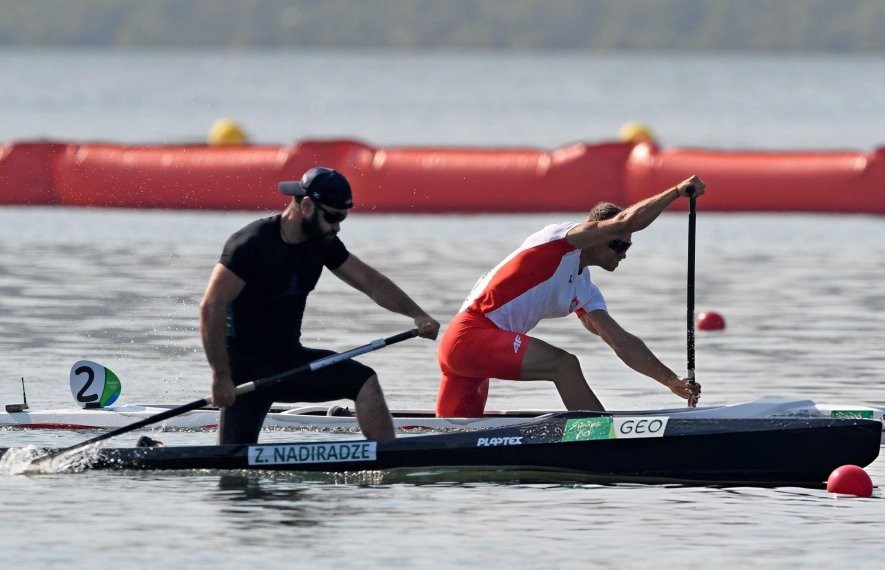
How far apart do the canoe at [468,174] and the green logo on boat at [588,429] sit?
13.0 meters

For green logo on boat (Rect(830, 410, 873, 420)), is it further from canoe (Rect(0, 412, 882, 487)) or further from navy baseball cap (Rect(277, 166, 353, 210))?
navy baseball cap (Rect(277, 166, 353, 210))

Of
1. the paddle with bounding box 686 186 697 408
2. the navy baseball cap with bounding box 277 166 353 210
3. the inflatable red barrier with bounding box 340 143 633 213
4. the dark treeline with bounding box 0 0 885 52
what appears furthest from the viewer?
the dark treeline with bounding box 0 0 885 52

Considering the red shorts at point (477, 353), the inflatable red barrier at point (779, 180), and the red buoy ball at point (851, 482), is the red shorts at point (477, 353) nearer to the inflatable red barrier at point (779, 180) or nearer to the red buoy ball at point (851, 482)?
the red buoy ball at point (851, 482)

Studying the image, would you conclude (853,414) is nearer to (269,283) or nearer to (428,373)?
(269,283)

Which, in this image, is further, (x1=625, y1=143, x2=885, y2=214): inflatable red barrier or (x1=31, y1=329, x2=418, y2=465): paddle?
(x1=625, y1=143, x2=885, y2=214): inflatable red barrier

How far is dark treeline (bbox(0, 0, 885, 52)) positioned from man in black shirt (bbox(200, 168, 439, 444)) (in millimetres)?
156746

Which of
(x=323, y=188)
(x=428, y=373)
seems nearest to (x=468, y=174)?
(x=428, y=373)

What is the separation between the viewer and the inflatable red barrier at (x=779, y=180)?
78.4ft

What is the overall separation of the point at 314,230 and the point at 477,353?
58.7 inches

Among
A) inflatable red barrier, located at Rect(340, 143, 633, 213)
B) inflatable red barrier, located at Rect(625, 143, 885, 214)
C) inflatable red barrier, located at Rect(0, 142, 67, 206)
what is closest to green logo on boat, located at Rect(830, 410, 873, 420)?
inflatable red barrier, located at Rect(625, 143, 885, 214)

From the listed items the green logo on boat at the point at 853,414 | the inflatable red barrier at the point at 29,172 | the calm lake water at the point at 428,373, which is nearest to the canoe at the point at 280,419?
the green logo on boat at the point at 853,414

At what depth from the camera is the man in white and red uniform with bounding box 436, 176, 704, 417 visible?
1162cm

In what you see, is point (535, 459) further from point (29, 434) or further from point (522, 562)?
point (29, 434)

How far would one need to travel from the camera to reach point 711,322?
17.5 metres
